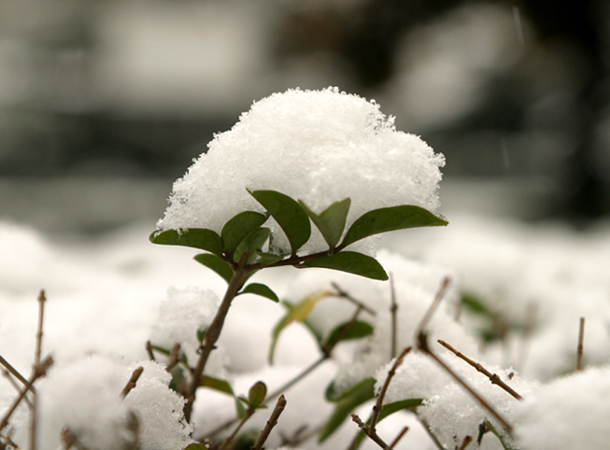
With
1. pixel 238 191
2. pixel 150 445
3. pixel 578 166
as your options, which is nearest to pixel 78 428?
pixel 150 445

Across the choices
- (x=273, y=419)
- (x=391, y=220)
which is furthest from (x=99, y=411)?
(x=391, y=220)

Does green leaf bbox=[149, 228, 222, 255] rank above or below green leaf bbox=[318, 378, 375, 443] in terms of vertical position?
above

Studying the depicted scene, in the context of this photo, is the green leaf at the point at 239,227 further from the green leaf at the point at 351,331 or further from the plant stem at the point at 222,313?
the green leaf at the point at 351,331

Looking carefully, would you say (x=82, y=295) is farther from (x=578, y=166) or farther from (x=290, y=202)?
(x=578, y=166)

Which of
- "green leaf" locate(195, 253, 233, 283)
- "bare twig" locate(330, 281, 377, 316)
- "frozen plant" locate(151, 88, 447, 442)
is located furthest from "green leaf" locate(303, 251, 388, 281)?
"bare twig" locate(330, 281, 377, 316)

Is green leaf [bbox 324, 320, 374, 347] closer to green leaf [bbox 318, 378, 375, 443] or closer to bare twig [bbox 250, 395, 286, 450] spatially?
green leaf [bbox 318, 378, 375, 443]

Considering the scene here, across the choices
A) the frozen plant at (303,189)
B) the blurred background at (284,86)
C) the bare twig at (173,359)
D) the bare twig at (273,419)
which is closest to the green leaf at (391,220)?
the frozen plant at (303,189)
